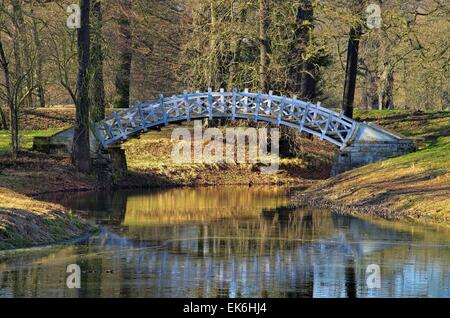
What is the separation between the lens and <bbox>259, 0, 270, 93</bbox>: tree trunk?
40.6m

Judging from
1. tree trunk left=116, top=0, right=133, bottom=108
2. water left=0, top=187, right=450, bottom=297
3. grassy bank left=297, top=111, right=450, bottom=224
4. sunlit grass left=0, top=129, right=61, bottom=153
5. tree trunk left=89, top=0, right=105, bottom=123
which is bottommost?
water left=0, top=187, right=450, bottom=297

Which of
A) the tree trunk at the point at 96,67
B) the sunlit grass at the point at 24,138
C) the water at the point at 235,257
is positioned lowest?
the water at the point at 235,257

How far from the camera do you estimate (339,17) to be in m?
39.7

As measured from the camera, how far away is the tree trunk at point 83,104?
1405 inches

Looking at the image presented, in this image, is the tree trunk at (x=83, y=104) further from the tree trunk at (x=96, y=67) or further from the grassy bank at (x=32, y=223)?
the grassy bank at (x=32, y=223)

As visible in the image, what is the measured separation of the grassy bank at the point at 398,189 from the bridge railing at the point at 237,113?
2909 millimetres

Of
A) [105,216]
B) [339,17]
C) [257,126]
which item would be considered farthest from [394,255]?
[257,126]

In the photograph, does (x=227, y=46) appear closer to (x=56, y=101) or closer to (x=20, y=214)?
(x=20, y=214)

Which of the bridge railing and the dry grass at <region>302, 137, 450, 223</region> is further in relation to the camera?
the bridge railing

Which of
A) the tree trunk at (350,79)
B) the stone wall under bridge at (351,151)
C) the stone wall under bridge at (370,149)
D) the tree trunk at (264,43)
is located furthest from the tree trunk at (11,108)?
the tree trunk at (350,79)

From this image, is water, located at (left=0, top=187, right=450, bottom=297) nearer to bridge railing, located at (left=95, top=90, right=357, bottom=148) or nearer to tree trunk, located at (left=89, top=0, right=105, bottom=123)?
tree trunk, located at (left=89, top=0, right=105, bottom=123)

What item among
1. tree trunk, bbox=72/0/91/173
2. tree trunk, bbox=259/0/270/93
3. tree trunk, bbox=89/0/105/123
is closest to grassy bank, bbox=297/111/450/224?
tree trunk, bbox=259/0/270/93
